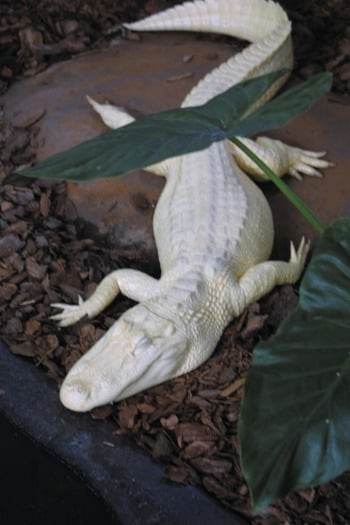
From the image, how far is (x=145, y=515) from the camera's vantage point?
2078mm

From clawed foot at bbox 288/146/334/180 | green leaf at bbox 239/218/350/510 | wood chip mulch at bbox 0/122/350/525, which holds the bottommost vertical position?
wood chip mulch at bbox 0/122/350/525

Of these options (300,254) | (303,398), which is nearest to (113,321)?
(300,254)

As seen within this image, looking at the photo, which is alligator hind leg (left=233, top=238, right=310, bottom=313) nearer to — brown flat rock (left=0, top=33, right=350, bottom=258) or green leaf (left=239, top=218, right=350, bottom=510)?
brown flat rock (left=0, top=33, right=350, bottom=258)

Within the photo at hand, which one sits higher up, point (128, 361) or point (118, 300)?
point (128, 361)

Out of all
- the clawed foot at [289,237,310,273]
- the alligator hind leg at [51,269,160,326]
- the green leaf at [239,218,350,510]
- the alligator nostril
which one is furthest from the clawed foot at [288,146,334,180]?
the green leaf at [239,218,350,510]

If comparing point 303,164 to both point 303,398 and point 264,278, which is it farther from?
point 303,398

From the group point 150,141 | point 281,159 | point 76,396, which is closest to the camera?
point 150,141

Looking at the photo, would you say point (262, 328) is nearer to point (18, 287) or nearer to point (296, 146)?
point (18, 287)

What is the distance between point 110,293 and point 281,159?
1.01m

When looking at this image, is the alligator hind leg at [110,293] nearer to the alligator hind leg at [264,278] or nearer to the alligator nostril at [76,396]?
the alligator hind leg at [264,278]

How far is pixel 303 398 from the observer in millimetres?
1258

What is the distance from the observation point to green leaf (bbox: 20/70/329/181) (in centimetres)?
146

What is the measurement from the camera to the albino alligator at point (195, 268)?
7.86 ft

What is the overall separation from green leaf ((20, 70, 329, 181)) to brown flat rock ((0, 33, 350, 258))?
1.53 m
